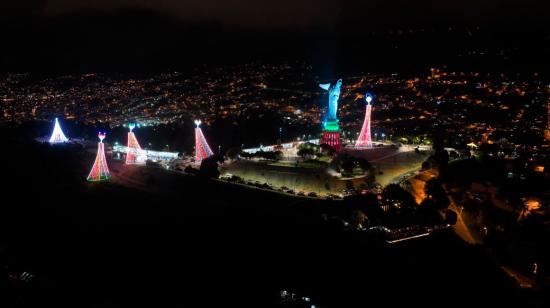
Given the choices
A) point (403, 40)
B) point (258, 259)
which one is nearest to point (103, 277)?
point (258, 259)

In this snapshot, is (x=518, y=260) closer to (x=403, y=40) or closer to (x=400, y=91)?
(x=400, y=91)

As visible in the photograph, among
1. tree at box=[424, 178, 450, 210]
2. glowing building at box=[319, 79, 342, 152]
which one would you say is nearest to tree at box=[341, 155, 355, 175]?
tree at box=[424, 178, 450, 210]

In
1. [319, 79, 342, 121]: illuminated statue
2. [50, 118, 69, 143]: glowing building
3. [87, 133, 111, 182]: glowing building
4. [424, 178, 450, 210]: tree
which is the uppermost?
[319, 79, 342, 121]: illuminated statue

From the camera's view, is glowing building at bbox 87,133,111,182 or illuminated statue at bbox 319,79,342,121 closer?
glowing building at bbox 87,133,111,182

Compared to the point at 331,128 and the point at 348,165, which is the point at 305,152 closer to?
the point at 331,128

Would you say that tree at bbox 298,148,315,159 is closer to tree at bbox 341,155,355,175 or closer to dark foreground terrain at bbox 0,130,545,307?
tree at bbox 341,155,355,175

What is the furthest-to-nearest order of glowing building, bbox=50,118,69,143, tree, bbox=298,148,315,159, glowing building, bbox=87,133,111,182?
glowing building, bbox=50,118,69,143 < tree, bbox=298,148,315,159 < glowing building, bbox=87,133,111,182

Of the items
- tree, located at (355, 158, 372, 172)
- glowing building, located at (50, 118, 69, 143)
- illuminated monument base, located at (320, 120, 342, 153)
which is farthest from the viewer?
glowing building, located at (50, 118, 69, 143)
